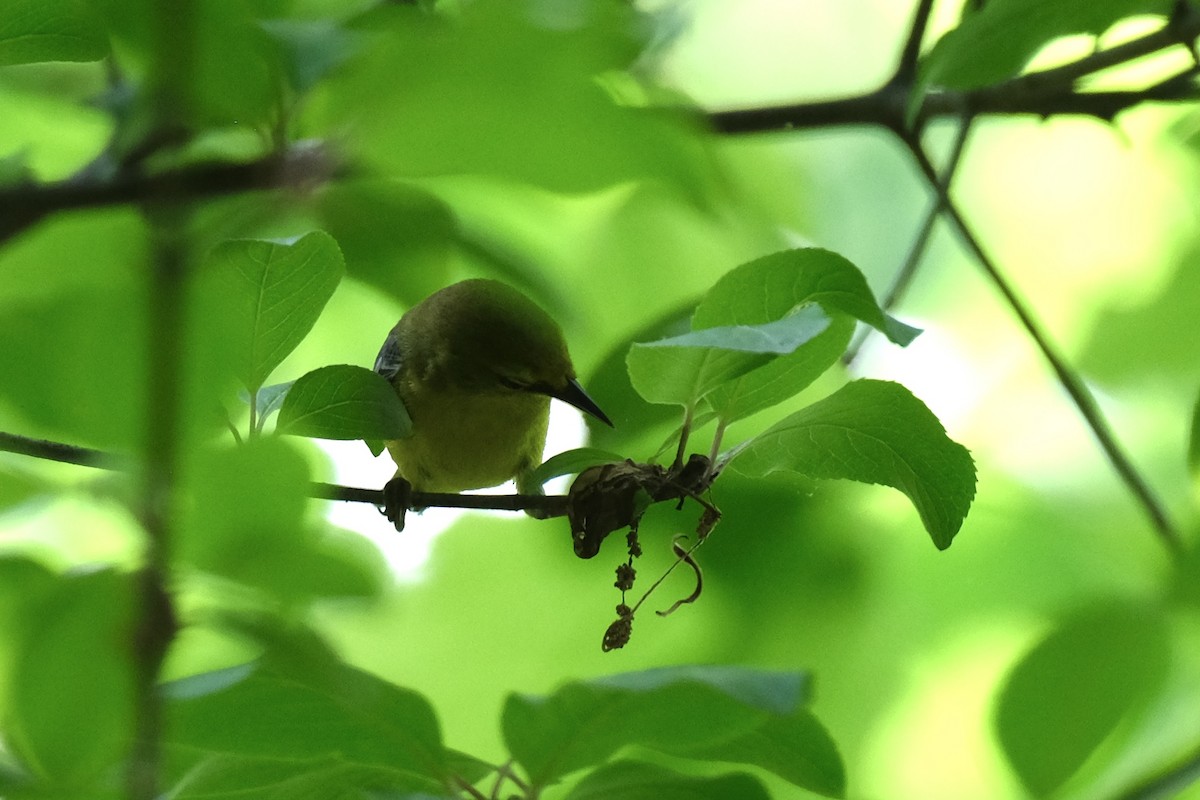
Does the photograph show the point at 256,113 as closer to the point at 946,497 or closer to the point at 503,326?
the point at 946,497

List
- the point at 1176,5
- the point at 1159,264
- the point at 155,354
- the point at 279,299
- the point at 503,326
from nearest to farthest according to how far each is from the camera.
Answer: the point at 155,354
the point at 279,299
the point at 1176,5
the point at 1159,264
the point at 503,326

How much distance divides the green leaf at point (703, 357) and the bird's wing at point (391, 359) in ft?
3.77

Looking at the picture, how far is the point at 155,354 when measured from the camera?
31cm

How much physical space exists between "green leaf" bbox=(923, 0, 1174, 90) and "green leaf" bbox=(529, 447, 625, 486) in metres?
0.31

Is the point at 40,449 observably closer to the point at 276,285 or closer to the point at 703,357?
the point at 276,285

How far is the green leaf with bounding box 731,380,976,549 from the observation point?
648mm

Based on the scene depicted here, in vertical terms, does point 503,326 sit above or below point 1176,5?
below

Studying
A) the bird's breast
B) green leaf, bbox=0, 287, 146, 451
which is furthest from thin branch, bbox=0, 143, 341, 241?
the bird's breast

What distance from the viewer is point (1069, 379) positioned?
34.0 inches

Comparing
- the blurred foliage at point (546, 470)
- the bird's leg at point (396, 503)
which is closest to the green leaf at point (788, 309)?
the blurred foliage at point (546, 470)

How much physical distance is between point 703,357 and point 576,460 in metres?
0.19

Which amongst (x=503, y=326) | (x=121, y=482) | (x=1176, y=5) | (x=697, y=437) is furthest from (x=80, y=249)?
(x=503, y=326)

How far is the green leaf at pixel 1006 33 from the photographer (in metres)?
0.56

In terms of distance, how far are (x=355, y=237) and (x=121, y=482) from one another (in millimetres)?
367
